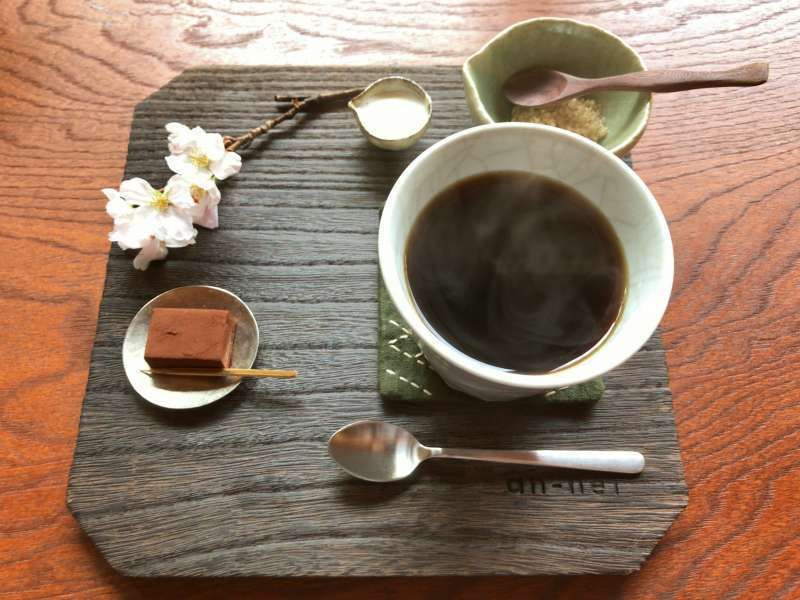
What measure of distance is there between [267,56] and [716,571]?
1.28 metres

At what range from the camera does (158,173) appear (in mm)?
1017

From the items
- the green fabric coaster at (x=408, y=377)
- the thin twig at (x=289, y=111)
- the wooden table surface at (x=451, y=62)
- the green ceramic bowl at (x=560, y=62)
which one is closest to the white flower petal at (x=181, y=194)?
the thin twig at (x=289, y=111)

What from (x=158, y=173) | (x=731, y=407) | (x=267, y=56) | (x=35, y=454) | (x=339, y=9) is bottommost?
(x=35, y=454)

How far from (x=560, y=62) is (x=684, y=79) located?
0.75 feet

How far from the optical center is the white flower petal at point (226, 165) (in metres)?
0.94

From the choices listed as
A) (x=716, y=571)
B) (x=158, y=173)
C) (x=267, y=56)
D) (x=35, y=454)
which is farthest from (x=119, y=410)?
(x=716, y=571)

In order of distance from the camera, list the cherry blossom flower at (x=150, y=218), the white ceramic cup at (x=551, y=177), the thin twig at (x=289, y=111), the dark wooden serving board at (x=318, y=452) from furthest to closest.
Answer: the thin twig at (x=289, y=111) → the cherry blossom flower at (x=150, y=218) → the dark wooden serving board at (x=318, y=452) → the white ceramic cup at (x=551, y=177)

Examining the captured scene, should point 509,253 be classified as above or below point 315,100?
below

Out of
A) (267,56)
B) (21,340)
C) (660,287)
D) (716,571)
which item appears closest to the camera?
(660,287)

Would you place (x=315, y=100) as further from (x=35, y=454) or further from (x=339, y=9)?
(x=35, y=454)

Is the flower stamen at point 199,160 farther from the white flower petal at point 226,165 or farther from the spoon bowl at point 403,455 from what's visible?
the spoon bowl at point 403,455

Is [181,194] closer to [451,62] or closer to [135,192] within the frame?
[135,192]

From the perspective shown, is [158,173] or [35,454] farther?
[158,173]

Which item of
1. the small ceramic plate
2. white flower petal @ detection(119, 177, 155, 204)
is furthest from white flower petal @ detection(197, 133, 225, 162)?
the small ceramic plate
